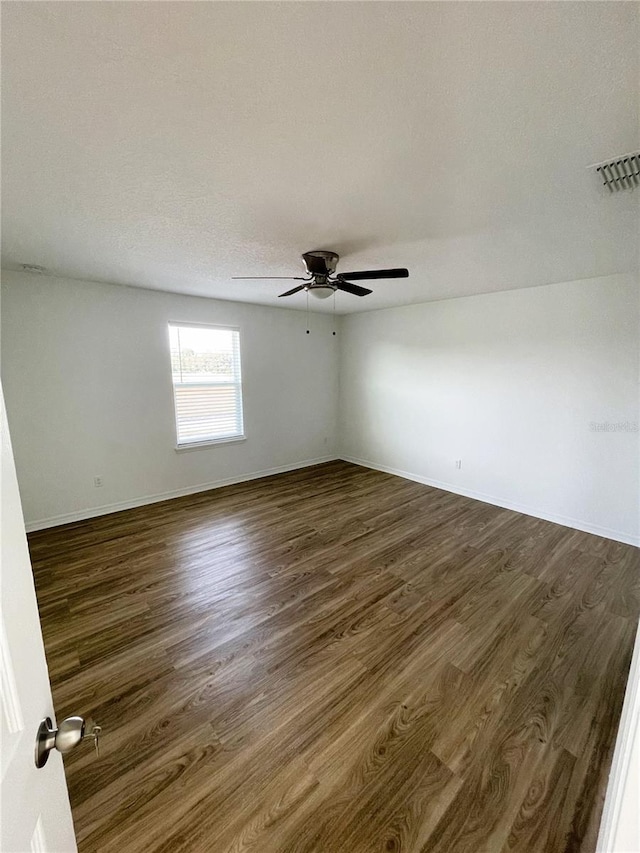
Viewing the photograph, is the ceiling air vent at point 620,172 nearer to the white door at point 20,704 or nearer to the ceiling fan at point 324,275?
the ceiling fan at point 324,275

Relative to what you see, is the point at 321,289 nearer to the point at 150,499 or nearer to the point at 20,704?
the point at 20,704

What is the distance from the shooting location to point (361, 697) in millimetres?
1636

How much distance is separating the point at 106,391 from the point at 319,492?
2.73m

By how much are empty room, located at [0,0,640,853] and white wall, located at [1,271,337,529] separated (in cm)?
3

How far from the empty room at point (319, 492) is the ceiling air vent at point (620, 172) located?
0.03m

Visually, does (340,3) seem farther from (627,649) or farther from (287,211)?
(627,649)

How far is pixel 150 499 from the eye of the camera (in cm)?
397

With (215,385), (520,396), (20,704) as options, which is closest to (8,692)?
(20,704)

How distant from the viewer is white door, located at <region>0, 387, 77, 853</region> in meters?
0.49

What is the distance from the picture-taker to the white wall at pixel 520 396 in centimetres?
305

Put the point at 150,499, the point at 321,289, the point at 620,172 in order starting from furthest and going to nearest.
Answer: the point at 150,499
the point at 321,289
the point at 620,172

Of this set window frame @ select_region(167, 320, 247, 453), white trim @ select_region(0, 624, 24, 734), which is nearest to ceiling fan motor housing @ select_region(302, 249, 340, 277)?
window frame @ select_region(167, 320, 247, 453)

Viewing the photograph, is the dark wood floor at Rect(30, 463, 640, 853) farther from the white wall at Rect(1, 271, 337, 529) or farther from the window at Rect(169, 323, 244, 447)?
the window at Rect(169, 323, 244, 447)

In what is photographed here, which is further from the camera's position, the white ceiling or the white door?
the white ceiling
